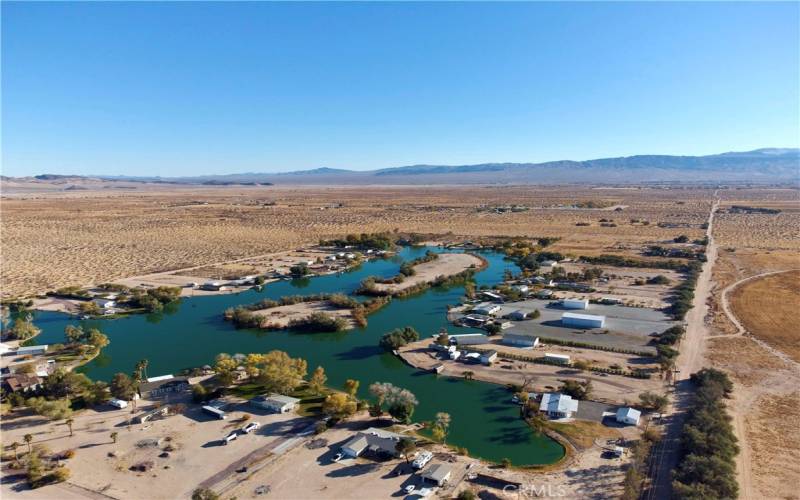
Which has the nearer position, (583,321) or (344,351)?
(344,351)

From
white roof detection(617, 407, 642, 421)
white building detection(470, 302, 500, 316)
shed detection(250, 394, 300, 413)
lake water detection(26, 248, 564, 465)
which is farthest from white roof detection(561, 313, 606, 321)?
shed detection(250, 394, 300, 413)

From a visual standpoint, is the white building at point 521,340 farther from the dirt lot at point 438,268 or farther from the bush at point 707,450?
the dirt lot at point 438,268

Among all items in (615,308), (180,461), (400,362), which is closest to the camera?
(180,461)

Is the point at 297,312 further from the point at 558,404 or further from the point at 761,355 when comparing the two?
the point at 761,355

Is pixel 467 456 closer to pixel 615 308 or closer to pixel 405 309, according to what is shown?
pixel 405 309

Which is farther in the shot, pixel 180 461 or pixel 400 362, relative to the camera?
pixel 400 362

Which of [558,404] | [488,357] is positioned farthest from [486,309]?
[558,404]

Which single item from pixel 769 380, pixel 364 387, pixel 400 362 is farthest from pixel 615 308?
pixel 364 387
